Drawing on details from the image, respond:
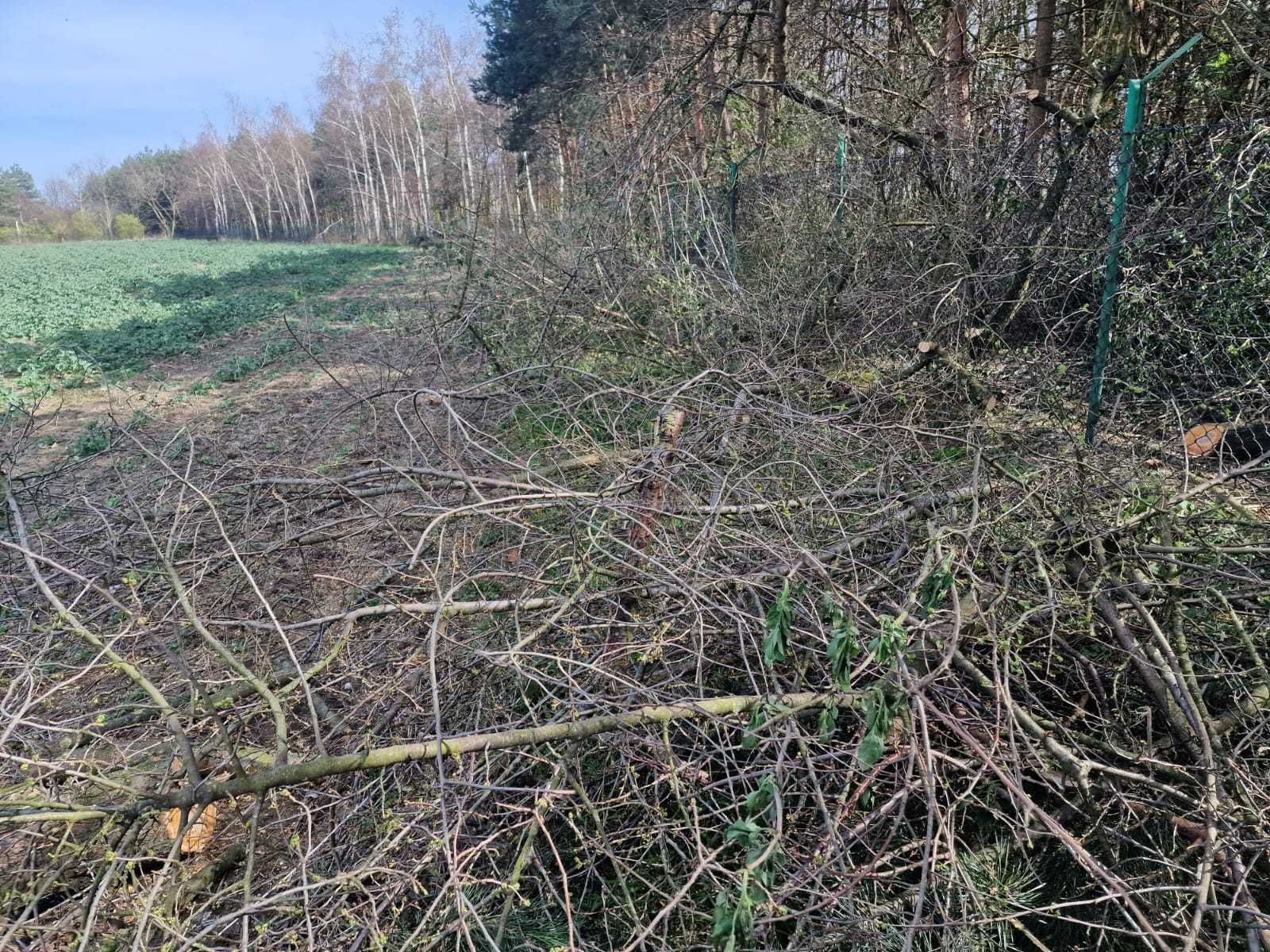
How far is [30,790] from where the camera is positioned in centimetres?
189

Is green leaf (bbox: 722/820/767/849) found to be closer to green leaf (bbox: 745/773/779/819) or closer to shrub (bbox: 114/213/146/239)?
green leaf (bbox: 745/773/779/819)

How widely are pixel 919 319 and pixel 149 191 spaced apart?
9318 cm

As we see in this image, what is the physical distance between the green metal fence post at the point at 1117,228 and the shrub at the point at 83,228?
88701 millimetres

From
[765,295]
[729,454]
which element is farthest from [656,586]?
[765,295]

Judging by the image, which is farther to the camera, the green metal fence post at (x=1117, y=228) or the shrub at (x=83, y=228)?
the shrub at (x=83, y=228)

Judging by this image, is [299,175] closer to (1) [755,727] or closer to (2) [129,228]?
(2) [129,228]

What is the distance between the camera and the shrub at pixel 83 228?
2844 inches

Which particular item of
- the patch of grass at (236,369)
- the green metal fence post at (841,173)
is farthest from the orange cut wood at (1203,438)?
the patch of grass at (236,369)

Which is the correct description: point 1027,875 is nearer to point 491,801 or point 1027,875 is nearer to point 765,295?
point 491,801

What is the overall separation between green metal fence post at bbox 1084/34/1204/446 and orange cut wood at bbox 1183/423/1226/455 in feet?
1.68

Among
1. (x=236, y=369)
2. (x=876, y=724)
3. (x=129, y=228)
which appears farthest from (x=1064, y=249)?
(x=129, y=228)

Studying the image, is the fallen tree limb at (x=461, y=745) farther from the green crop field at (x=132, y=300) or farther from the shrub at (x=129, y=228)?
the shrub at (x=129, y=228)

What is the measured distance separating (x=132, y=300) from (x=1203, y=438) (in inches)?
903

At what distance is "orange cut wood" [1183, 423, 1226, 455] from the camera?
377cm
